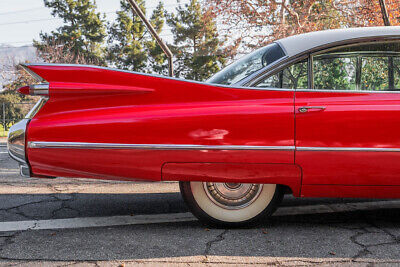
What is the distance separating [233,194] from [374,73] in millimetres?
1487

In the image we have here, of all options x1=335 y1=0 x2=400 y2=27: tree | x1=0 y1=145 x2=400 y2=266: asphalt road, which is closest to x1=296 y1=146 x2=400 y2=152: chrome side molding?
x1=0 y1=145 x2=400 y2=266: asphalt road

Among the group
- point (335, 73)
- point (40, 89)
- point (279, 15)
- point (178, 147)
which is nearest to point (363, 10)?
point (279, 15)

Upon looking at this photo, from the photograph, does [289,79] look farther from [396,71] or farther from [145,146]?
[145,146]

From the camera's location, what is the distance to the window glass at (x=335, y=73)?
10.7 feet

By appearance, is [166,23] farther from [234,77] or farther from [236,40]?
[234,77]

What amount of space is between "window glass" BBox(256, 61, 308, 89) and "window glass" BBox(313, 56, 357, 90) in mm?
94

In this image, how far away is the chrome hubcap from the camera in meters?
3.28

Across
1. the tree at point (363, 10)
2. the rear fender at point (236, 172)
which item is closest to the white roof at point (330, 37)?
the rear fender at point (236, 172)

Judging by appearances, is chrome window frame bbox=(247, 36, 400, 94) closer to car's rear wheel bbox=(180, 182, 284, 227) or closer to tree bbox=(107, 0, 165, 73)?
car's rear wheel bbox=(180, 182, 284, 227)

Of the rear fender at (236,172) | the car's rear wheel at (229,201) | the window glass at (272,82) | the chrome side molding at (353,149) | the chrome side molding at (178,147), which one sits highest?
the window glass at (272,82)

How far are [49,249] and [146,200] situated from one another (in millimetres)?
1613

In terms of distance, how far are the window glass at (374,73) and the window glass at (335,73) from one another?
0.08m

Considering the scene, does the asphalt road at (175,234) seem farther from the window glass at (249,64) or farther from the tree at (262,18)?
the tree at (262,18)

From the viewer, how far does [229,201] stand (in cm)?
330
